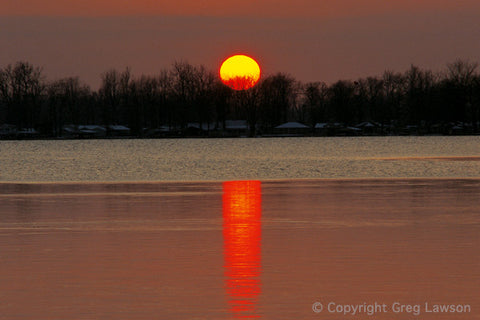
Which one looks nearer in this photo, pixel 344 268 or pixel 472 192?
pixel 344 268

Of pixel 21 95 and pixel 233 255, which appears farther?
pixel 21 95

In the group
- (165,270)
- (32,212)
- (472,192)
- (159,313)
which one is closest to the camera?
(159,313)

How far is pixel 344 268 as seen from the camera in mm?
13609

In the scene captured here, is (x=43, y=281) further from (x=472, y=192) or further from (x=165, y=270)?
(x=472, y=192)

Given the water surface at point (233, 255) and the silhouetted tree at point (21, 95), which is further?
the silhouetted tree at point (21, 95)

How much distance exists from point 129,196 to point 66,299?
59.0ft

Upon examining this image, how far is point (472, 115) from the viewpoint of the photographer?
581ft

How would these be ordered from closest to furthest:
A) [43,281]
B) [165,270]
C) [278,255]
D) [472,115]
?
1. [43,281]
2. [165,270]
3. [278,255]
4. [472,115]

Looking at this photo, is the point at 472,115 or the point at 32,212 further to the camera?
the point at 472,115

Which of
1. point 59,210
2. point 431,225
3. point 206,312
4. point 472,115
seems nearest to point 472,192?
point 431,225

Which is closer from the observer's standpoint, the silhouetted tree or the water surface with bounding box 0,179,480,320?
the water surface with bounding box 0,179,480,320

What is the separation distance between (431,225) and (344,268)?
6203 millimetres

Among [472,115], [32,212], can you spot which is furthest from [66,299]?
[472,115]

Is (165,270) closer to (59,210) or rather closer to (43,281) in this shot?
(43,281)
